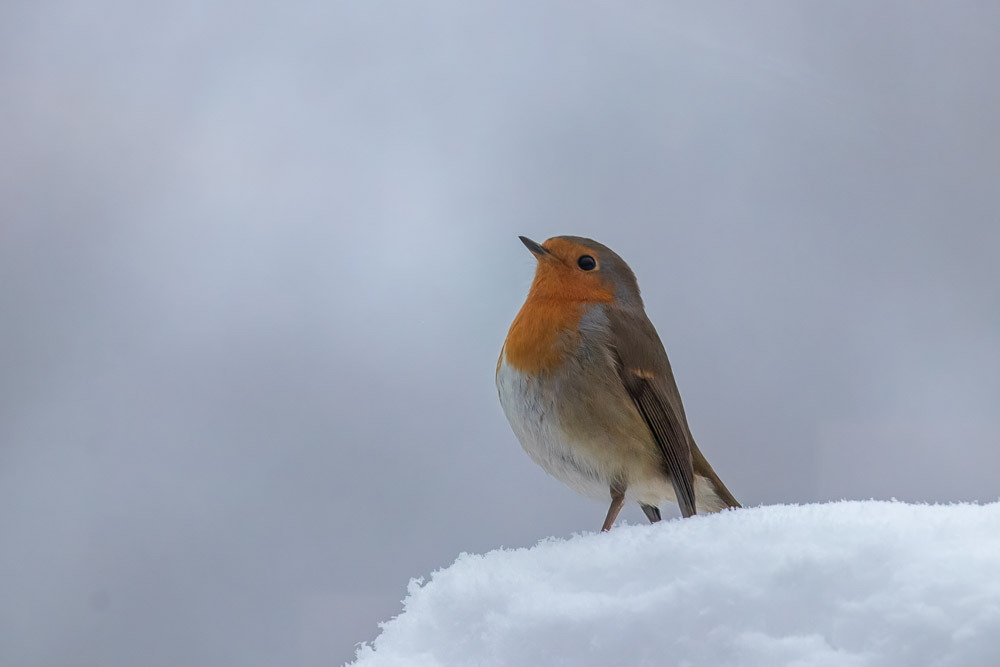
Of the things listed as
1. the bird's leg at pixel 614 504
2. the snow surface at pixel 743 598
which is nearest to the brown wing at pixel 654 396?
the bird's leg at pixel 614 504

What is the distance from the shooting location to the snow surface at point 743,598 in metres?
0.84

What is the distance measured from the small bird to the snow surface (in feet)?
1.63

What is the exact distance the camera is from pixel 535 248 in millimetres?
1826

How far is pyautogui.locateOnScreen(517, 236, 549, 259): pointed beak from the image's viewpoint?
1.82 m

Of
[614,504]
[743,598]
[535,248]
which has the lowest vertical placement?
[743,598]

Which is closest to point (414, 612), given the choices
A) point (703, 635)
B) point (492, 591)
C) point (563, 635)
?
point (492, 591)

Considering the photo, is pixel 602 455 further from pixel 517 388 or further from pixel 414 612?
pixel 414 612

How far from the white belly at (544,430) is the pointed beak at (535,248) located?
25 centimetres

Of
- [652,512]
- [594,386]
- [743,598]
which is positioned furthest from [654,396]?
[743,598]

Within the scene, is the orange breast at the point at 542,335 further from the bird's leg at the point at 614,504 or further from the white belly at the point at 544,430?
the bird's leg at the point at 614,504

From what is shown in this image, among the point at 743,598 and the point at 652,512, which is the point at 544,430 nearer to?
the point at 652,512

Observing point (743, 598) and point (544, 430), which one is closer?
point (743, 598)

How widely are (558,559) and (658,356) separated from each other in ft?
2.61

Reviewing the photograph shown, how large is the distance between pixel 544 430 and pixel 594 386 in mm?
132
